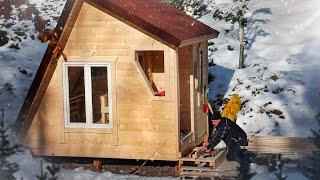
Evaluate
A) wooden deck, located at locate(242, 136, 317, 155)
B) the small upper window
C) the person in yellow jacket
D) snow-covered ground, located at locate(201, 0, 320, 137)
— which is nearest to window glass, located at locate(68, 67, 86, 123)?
the small upper window

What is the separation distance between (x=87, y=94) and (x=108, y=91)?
51 centimetres

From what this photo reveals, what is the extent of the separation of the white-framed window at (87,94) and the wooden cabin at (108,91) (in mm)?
23

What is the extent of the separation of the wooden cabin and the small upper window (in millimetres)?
1141

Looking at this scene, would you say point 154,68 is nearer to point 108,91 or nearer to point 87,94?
point 108,91

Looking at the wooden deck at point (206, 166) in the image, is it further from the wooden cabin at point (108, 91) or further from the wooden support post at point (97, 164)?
the wooden support post at point (97, 164)

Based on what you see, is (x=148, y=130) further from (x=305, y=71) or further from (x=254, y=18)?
(x=254, y=18)

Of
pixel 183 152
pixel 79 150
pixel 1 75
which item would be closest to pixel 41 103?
pixel 79 150

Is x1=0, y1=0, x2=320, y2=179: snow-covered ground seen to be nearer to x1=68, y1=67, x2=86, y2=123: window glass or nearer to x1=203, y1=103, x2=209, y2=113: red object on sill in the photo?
x1=68, y1=67, x2=86, y2=123: window glass

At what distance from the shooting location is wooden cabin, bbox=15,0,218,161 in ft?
40.2

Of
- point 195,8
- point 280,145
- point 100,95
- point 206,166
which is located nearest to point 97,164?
point 100,95

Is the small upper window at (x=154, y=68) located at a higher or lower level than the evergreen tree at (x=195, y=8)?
lower

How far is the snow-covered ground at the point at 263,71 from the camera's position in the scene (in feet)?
54.3

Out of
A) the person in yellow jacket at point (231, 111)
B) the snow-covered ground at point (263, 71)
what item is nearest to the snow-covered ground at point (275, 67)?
the snow-covered ground at point (263, 71)

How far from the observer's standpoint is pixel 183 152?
502 inches
